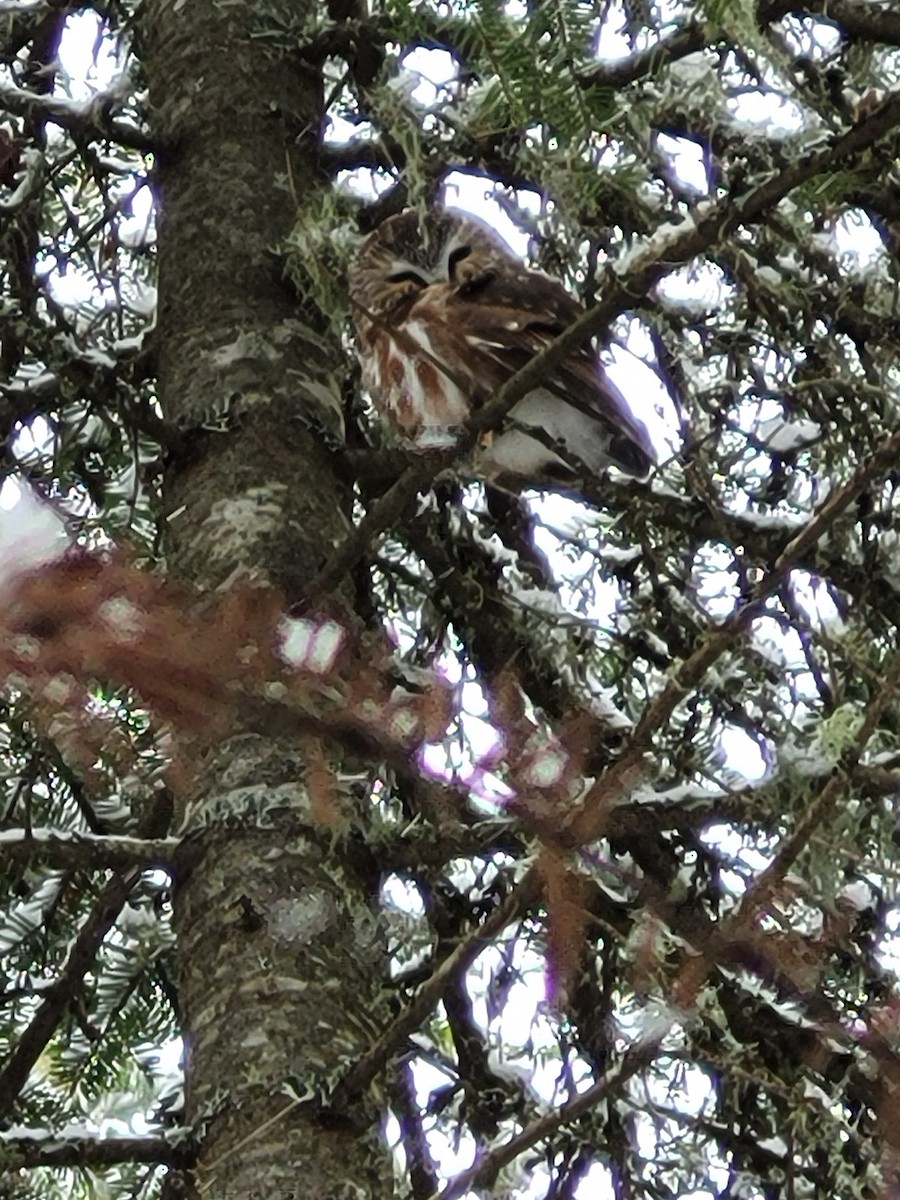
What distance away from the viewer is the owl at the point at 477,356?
3096mm

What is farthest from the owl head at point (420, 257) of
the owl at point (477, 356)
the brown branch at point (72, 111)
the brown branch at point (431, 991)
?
the brown branch at point (431, 991)

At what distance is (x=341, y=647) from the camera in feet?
5.61

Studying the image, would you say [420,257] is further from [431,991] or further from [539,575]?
[431,991]

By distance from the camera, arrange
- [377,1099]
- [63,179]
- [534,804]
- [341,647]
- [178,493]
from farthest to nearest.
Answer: [63,179] < [178,493] < [377,1099] < [341,647] < [534,804]

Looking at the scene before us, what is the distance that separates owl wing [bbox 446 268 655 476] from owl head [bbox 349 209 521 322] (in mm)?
60

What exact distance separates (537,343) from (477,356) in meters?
0.11

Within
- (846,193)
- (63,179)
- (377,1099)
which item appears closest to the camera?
(377,1099)

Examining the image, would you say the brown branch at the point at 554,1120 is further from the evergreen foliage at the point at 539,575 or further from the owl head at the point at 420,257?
the owl head at the point at 420,257

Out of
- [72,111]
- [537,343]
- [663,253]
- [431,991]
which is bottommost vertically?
[431,991]

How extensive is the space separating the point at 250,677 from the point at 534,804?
200 millimetres

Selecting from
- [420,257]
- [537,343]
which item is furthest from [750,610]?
[420,257]

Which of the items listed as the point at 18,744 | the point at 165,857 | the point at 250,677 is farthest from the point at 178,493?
the point at 250,677

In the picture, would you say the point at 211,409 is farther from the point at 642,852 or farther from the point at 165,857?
the point at 642,852

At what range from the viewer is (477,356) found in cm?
317
